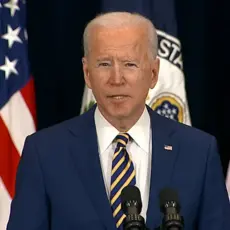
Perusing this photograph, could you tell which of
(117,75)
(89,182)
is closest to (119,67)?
(117,75)

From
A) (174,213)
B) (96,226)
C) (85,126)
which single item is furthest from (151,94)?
(174,213)

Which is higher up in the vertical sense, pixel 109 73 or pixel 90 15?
pixel 90 15

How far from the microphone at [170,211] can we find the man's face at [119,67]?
16.8 inches

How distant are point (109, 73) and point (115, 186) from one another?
301mm

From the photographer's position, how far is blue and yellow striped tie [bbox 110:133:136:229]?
177cm

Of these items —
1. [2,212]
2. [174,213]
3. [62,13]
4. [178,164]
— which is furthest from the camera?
[62,13]

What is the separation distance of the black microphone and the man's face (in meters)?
0.42

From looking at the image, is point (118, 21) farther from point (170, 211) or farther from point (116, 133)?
point (170, 211)

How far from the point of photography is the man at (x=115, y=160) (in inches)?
69.6

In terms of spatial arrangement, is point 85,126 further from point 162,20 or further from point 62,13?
point 62,13

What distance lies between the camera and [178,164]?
1855mm

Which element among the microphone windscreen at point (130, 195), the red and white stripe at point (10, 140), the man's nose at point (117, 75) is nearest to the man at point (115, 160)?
the man's nose at point (117, 75)

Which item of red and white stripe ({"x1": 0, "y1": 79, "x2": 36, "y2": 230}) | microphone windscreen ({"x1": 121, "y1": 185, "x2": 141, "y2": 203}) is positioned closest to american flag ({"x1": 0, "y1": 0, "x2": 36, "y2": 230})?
red and white stripe ({"x1": 0, "y1": 79, "x2": 36, "y2": 230})

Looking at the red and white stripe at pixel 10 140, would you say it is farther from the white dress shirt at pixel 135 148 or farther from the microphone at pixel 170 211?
the microphone at pixel 170 211
